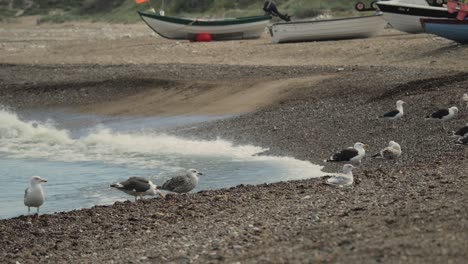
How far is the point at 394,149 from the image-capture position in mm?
16906

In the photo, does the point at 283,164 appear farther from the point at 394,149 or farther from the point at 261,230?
the point at 261,230

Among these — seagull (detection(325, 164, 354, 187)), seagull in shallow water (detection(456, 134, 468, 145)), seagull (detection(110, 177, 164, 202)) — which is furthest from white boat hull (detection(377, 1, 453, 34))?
seagull (detection(110, 177, 164, 202))

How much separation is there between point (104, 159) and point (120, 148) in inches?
45.7

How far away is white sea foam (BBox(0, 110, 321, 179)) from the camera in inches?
805

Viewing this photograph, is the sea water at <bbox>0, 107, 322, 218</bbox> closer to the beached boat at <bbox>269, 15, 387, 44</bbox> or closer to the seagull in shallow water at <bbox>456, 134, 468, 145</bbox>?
the seagull in shallow water at <bbox>456, 134, 468, 145</bbox>

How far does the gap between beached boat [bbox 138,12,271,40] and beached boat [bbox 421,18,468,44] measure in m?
10.8

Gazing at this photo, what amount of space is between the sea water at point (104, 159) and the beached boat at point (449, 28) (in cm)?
742

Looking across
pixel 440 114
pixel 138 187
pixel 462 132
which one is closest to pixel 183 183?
pixel 138 187

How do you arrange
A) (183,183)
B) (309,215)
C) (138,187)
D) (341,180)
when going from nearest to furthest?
(309,215), (341,180), (138,187), (183,183)

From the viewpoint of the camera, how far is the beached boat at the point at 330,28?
3516 cm

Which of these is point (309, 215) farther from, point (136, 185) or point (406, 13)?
point (406, 13)

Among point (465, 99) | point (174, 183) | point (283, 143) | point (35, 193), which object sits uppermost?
point (35, 193)

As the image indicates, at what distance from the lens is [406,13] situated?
110 ft

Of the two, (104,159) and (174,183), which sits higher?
(174,183)
